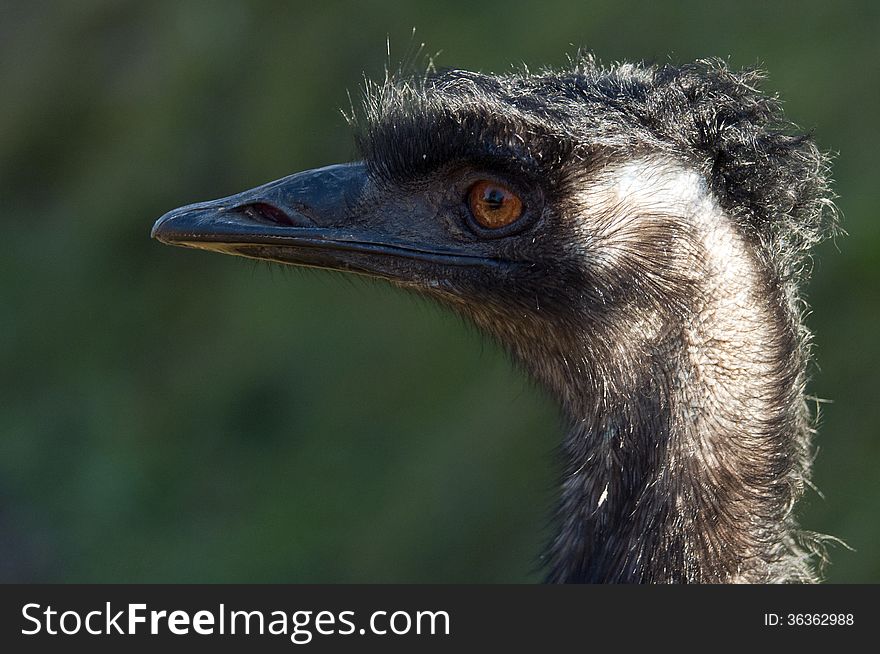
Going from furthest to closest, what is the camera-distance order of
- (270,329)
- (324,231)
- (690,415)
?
(270,329) < (324,231) < (690,415)

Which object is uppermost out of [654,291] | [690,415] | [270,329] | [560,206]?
[270,329]

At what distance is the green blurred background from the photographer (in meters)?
5.24

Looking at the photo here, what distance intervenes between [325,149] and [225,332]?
111cm

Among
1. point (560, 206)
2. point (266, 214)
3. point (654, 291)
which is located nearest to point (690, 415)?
point (654, 291)

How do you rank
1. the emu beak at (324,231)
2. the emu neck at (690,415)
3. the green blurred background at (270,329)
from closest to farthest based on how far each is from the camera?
1. the emu neck at (690,415)
2. the emu beak at (324,231)
3. the green blurred background at (270,329)

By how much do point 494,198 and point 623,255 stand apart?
1.02 feet

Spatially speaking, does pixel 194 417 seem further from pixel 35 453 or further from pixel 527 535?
pixel 527 535

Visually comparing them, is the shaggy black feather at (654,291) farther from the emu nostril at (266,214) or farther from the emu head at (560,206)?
the emu nostril at (266,214)

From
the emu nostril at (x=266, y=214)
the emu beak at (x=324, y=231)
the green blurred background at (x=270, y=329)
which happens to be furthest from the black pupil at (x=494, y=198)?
the green blurred background at (x=270, y=329)

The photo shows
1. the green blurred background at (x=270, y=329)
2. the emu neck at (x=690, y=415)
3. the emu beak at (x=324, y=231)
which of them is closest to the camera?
the emu neck at (x=690, y=415)

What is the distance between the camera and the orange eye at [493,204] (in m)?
2.88

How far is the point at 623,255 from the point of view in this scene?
2.87 meters

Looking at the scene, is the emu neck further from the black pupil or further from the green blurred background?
the green blurred background

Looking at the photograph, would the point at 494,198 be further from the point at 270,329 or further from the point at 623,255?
the point at 270,329
